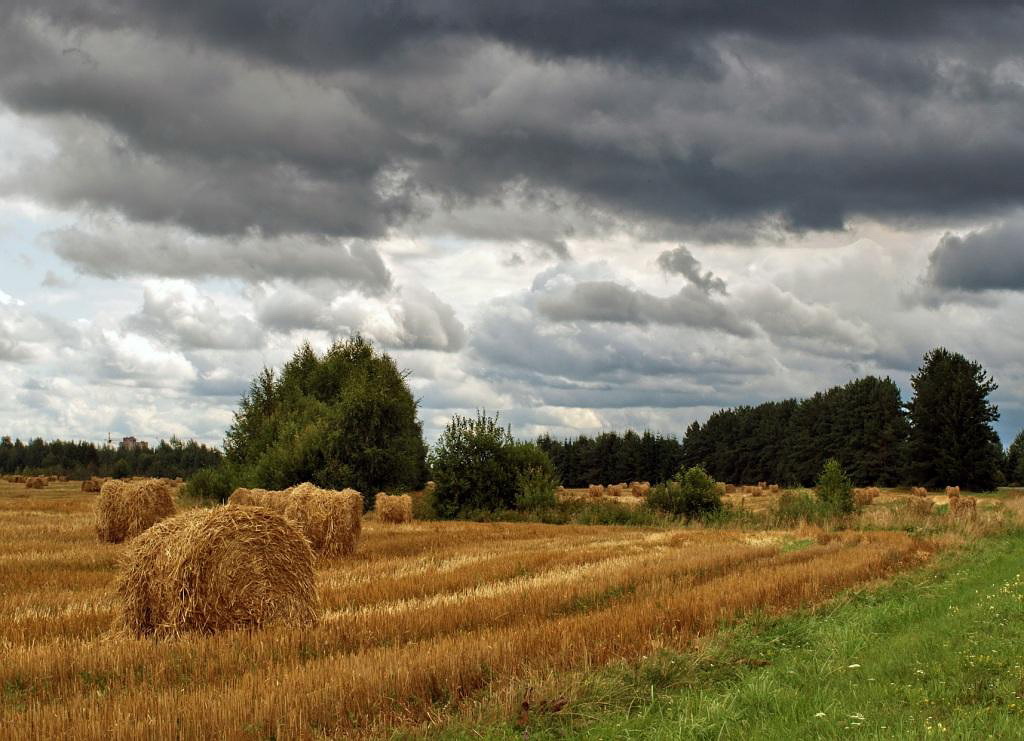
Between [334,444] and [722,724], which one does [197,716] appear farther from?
[334,444]

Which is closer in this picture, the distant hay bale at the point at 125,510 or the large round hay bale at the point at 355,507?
the large round hay bale at the point at 355,507

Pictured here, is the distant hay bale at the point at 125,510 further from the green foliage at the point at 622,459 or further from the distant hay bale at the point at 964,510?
the green foliage at the point at 622,459

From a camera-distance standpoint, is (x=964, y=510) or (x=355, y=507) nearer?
(x=355, y=507)

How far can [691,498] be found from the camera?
4138 cm

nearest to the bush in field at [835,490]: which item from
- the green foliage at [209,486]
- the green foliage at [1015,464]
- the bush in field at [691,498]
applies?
the bush in field at [691,498]

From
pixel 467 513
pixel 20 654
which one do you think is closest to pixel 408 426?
pixel 467 513

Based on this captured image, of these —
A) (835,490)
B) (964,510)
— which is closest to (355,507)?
(835,490)

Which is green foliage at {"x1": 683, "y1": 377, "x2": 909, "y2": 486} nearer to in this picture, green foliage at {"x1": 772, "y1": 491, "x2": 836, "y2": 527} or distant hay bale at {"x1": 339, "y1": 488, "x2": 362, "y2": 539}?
green foliage at {"x1": 772, "y1": 491, "x2": 836, "y2": 527}

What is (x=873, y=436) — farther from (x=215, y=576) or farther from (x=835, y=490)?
(x=215, y=576)

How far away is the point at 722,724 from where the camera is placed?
7.54 meters

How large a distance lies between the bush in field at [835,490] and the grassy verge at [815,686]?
2498 cm

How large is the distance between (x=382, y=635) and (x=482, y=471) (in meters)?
34.1

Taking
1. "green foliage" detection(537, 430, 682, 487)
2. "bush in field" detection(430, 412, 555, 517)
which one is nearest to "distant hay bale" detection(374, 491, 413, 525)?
"bush in field" detection(430, 412, 555, 517)

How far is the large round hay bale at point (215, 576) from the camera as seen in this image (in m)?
12.5
